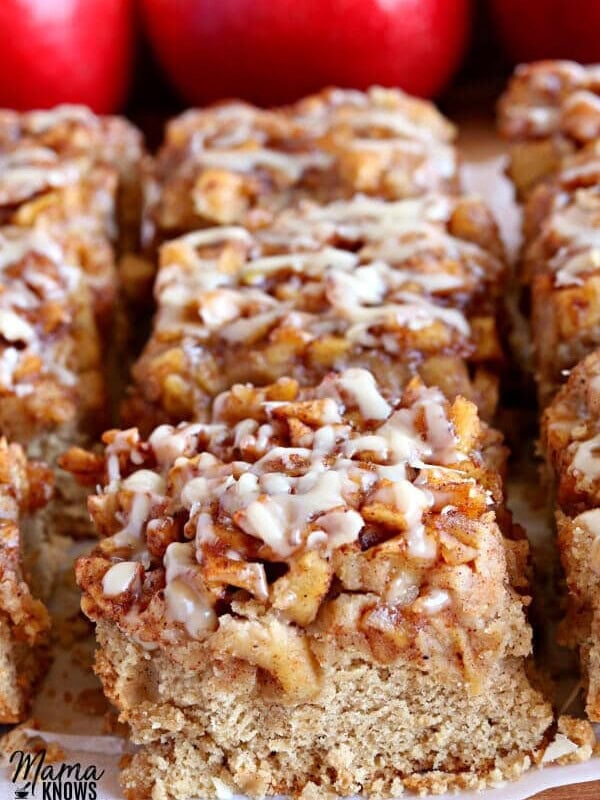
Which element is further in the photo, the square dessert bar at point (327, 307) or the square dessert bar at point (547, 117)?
the square dessert bar at point (547, 117)

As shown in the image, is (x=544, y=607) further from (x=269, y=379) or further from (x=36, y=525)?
(x=36, y=525)

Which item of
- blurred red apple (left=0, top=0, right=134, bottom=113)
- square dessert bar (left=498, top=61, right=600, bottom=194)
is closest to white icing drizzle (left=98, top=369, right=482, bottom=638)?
square dessert bar (left=498, top=61, right=600, bottom=194)

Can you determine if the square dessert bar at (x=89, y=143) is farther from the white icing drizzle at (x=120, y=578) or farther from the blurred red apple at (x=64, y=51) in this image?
the white icing drizzle at (x=120, y=578)

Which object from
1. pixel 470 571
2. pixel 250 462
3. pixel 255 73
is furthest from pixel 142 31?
pixel 470 571

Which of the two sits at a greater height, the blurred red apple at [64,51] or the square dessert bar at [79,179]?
the blurred red apple at [64,51]
